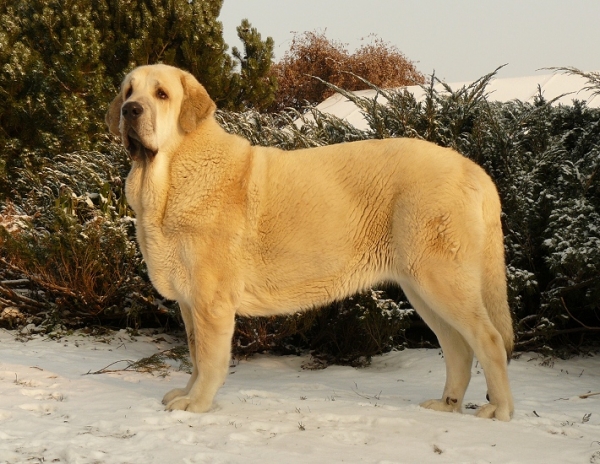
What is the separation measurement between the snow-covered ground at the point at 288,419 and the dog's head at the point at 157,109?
1554 mm

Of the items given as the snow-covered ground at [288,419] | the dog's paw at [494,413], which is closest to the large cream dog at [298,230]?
the dog's paw at [494,413]

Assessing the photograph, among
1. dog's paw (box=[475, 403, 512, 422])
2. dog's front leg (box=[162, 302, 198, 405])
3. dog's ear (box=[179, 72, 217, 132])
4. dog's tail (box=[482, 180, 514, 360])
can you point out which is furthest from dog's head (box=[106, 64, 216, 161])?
dog's paw (box=[475, 403, 512, 422])

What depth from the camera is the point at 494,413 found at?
13.8ft

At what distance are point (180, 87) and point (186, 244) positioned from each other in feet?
3.18

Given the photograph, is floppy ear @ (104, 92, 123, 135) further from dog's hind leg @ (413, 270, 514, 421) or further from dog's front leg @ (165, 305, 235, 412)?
dog's hind leg @ (413, 270, 514, 421)

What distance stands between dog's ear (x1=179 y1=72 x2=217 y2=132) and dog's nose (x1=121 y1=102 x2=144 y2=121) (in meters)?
0.32

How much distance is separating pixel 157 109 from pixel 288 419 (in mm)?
1934

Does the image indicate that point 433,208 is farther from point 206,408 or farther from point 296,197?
point 206,408

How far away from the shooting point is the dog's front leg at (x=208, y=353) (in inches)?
165

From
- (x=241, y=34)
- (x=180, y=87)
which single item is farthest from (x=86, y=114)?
(x=180, y=87)

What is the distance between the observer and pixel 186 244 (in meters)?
4.22

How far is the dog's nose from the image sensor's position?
4.11 m

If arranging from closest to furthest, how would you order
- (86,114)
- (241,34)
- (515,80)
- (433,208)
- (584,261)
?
(433,208) → (584,261) → (86,114) → (241,34) → (515,80)

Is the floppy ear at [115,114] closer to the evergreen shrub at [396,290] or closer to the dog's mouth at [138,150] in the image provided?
the dog's mouth at [138,150]
